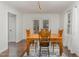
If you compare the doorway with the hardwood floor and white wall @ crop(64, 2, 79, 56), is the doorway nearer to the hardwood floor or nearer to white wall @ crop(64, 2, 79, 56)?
the hardwood floor

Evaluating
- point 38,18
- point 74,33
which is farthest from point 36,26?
point 74,33

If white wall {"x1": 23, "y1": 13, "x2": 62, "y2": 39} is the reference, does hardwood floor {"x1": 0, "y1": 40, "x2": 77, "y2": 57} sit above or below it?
below

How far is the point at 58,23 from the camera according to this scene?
600 centimetres

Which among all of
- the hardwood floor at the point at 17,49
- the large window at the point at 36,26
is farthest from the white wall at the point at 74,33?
the large window at the point at 36,26

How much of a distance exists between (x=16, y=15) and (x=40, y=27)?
1012 millimetres

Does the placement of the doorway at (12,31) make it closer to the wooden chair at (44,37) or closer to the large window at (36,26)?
the large window at (36,26)

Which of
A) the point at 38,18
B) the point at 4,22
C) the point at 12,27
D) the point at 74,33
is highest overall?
the point at 38,18

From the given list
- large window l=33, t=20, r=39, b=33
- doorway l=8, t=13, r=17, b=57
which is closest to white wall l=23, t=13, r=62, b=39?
Answer: large window l=33, t=20, r=39, b=33

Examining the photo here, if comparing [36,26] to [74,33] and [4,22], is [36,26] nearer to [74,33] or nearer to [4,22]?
[4,22]

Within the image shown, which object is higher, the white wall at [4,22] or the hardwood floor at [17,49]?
the white wall at [4,22]

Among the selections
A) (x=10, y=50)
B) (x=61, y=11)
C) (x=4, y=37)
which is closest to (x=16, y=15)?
(x=4, y=37)

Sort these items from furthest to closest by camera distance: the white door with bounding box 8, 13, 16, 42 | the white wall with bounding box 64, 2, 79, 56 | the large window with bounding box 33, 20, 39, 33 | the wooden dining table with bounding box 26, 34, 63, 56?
1. the white door with bounding box 8, 13, 16, 42
2. the large window with bounding box 33, 20, 39, 33
3. the wooden dining table with bounding box 26, 34, 63, 56
4. the white wall with bounding box 64, 2, 79, 56

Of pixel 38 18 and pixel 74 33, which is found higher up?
pixel 38 18

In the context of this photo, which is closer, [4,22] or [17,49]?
[4,22]
